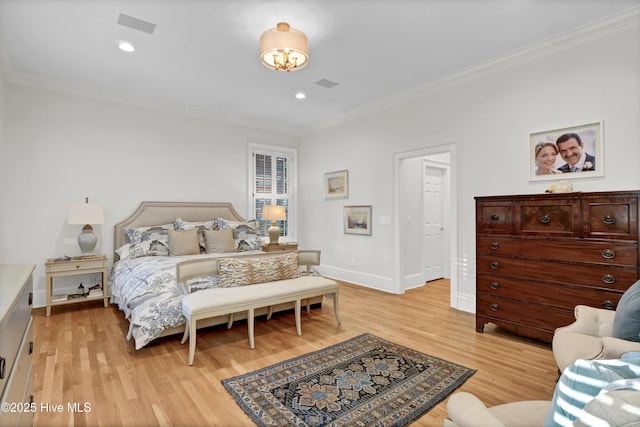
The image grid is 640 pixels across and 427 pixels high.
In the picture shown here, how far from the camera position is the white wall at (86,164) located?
3999 millimetres

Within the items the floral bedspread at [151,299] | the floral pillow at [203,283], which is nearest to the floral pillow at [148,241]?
the floral bedspread at [151,299]

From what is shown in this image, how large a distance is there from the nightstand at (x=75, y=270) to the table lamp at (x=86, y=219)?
0.57 feet

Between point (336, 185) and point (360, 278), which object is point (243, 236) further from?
point (360, 278)

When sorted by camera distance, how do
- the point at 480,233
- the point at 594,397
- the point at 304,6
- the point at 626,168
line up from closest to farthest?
the point at 594,397 → the point at 304,6 → the point at 626,168 → the point at 480,233

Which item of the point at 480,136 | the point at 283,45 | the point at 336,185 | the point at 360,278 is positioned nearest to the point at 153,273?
the point at 283,45

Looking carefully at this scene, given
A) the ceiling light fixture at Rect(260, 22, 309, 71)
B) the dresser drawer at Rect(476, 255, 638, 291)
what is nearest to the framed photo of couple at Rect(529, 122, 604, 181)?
the dresser drawer at Rect(476, 255, 638, 291)

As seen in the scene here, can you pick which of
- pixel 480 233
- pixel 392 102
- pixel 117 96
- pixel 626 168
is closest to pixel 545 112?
pixel 626 168

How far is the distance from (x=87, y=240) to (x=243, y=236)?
196 centimetres

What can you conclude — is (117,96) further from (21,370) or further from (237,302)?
(21,370)

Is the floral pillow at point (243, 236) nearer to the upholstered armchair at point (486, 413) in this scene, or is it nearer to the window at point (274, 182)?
the window at point (274, 182)

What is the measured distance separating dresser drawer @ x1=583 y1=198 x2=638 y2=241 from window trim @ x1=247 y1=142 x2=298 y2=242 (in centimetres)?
472

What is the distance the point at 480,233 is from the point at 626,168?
129 cm

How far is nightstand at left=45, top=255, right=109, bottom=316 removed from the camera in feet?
12.5

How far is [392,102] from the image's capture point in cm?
481
